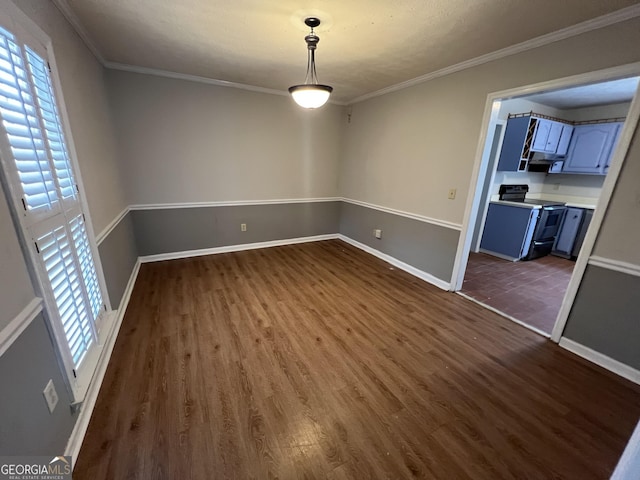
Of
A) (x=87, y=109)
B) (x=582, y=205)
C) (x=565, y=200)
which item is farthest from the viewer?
(x=565, y=200)

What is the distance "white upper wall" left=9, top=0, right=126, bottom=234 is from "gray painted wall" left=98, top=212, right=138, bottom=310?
0.18 metres

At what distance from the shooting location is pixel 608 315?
1.97 metres

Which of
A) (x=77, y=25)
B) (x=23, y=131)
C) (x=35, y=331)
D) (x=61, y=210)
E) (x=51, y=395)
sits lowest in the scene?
(x=51, y=395)

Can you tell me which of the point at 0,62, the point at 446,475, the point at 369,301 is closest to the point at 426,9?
the point at 0,62

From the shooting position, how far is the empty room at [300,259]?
1.29 metres

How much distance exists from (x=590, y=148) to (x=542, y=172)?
2.21 feet

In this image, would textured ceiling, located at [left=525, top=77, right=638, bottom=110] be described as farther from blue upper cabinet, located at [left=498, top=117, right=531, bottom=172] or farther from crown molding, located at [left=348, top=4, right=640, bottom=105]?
crown molding, located at [left=348, top=4, right=640, bottom=105]

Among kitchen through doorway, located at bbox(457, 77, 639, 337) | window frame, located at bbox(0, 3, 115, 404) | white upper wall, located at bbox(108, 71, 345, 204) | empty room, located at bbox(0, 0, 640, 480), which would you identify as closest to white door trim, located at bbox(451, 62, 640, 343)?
empty room, located at bbox(0, 0, 640, 480)

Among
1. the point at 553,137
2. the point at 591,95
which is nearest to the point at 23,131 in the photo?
the point at 591,95

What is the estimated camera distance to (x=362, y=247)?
4.51 m

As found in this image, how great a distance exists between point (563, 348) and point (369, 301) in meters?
1.68

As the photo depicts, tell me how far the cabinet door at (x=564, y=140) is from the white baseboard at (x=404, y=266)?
10.9 ft

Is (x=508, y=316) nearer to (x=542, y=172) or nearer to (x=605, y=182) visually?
(x=605, y=182)

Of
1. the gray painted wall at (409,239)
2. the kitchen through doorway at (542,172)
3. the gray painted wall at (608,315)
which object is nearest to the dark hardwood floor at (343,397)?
the gray painted wall at (608,315)
